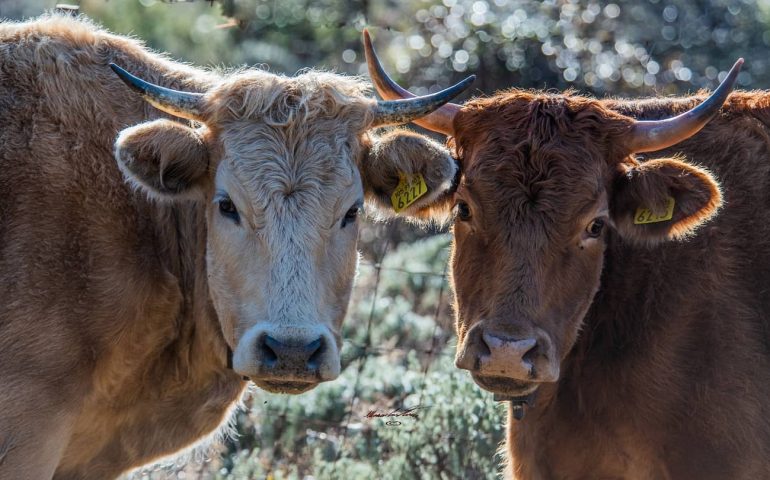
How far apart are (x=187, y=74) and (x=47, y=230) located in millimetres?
1330

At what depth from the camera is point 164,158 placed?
217 inches

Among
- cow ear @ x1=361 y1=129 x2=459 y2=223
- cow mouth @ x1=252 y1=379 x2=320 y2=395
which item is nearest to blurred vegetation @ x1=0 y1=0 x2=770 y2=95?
cow ear @ x1=361 y1=129 x2=459 y2=223

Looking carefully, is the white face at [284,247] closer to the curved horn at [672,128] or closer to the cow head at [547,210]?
the cow head at [547,210]

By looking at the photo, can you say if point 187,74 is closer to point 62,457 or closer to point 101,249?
point 101,249

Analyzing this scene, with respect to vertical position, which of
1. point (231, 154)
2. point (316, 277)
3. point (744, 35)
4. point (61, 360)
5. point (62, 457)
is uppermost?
point (231, 154)

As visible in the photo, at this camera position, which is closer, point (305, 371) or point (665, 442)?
point (305, 371)

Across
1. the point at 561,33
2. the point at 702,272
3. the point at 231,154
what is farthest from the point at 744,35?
the point at 231,154

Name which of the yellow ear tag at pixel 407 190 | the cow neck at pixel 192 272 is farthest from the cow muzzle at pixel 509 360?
the cow neck at pixel 192 272

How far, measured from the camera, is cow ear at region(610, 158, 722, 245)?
5793mm

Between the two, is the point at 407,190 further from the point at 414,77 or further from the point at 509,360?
the point at 414,77

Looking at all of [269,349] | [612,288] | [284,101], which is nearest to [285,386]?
[269,349]

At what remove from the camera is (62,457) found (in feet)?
19.2

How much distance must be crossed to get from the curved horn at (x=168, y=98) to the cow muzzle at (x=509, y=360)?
1772 mm

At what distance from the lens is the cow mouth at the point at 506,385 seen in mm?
5477
